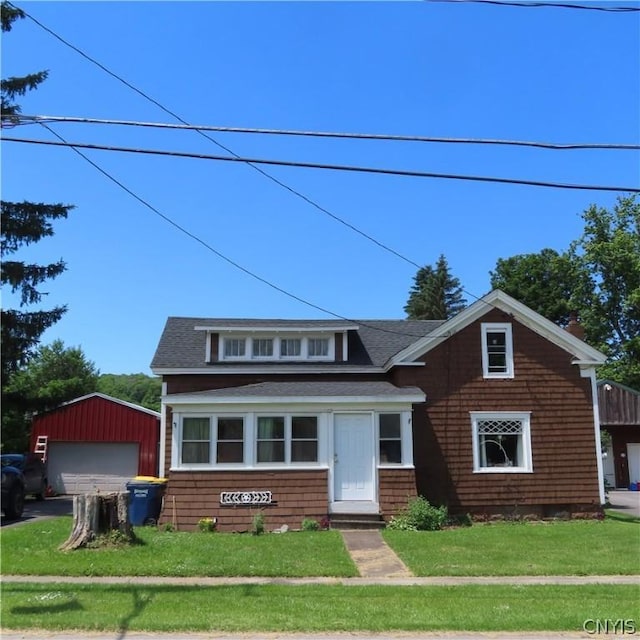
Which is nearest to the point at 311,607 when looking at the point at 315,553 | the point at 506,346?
the point at 315,553

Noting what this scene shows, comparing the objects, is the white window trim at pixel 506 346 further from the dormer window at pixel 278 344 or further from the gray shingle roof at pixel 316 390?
the dormer window at pixel 278 344

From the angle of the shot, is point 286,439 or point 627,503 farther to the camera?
point 627,503

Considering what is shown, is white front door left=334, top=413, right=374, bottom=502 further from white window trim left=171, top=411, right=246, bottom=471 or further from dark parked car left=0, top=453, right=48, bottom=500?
dark parked car left=0, top=453, right=48, bottom=500

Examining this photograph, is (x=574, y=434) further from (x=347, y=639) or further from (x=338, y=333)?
(x=347, y=639)

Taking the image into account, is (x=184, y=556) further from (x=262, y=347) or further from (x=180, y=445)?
(x=262, y=347)

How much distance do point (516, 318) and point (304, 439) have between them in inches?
268

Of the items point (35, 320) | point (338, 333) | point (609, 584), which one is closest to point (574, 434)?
point (338, 333)

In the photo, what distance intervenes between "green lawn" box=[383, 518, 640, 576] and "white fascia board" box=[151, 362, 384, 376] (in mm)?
5499

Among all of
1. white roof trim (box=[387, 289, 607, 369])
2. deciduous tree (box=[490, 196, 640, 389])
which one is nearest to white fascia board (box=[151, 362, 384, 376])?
white roof trim (box=[387, 289, 607, 369])

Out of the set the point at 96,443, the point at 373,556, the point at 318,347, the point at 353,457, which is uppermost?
the point at 318,347

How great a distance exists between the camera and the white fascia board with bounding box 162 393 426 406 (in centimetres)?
1593

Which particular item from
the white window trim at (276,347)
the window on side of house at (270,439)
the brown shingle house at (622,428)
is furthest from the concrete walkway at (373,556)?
the brown shingle house at (622,428)

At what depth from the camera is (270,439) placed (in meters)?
16.3

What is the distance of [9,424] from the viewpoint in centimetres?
2964
